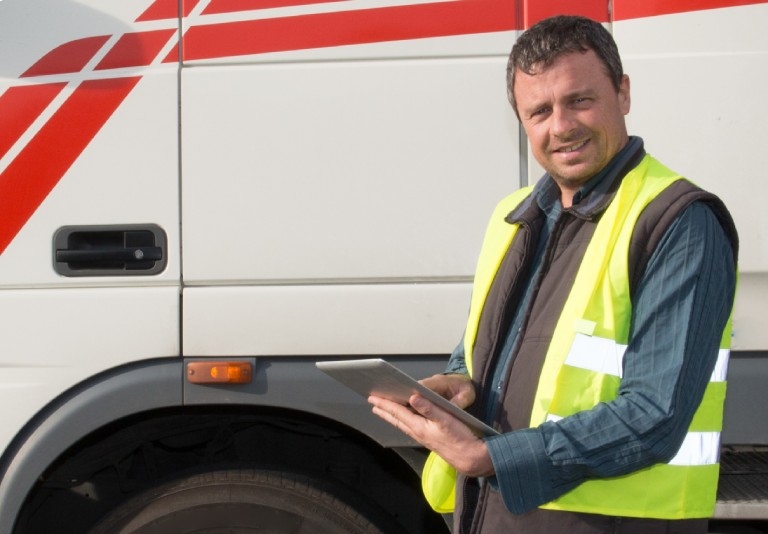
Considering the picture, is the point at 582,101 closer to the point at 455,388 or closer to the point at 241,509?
the point at 455,388

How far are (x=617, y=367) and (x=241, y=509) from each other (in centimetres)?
118

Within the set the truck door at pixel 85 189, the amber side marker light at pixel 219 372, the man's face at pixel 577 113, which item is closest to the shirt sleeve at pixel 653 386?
the man's face at pixel 577 113

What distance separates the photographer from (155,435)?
2.27 m

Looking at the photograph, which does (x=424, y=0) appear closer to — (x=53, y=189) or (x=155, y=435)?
(x=53, y=189)

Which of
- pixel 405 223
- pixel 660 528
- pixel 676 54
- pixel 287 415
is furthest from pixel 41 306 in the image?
pixel 676 54

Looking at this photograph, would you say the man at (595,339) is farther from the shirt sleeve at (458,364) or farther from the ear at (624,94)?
the shirt sleeve at (458,364)

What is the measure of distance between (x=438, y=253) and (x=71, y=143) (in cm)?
88

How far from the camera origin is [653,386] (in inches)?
49.9

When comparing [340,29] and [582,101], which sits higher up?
[340,29]

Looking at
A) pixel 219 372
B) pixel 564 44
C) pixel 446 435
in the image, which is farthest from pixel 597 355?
pixel 219 372

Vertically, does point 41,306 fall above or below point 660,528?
above

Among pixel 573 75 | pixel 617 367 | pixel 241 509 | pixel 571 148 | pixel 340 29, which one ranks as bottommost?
pixel 241 509

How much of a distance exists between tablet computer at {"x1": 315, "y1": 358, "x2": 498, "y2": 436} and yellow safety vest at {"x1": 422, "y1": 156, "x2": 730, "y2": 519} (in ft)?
0.35

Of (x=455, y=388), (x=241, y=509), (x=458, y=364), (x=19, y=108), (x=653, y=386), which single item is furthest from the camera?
(x=241, y=509)
